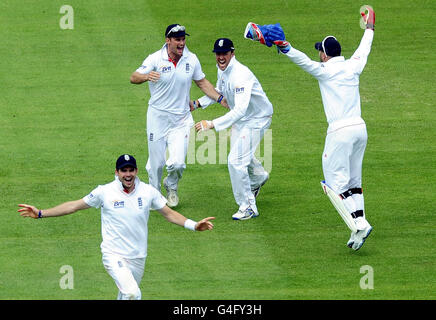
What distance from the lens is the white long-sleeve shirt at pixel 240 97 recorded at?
1391 centimetres

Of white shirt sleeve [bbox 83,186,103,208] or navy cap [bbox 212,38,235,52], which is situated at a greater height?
navy cap [bbox 212,38,235,52]

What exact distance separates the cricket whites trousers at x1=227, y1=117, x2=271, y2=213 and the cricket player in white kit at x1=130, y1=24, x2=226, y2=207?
65 centimetres

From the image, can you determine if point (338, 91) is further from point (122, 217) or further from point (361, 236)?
point (122, 217)

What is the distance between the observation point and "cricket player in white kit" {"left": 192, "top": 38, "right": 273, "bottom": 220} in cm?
1401

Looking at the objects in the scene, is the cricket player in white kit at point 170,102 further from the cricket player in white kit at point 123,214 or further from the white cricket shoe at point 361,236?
the cricket player in white kit at point 123,214

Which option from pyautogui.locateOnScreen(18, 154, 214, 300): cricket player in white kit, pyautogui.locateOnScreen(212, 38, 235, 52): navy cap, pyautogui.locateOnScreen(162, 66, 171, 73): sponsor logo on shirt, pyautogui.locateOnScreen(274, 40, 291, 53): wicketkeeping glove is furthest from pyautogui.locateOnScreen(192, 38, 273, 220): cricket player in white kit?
pyautogui.locateOnScreen(18, 154, 214, 300): cricket player in white kit

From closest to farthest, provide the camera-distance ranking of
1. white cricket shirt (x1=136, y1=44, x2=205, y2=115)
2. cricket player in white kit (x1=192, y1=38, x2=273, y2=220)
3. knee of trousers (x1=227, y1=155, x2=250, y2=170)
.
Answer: cricket player in white kit (x1=192, y1=38, x2=273, y2=220) < knee of trousers (x1=227, y1=155, x2=250, y2=170) < white cricket shirt (x1=136, y1=44, x2=205, y2=115)

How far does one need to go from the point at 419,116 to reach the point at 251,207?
5.36 metres

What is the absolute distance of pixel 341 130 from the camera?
1314 centimetres

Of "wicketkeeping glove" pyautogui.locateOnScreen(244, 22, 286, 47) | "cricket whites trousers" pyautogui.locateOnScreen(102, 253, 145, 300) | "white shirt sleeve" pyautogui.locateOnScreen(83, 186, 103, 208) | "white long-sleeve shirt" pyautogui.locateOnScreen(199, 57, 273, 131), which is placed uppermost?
"wicketkeeping glove" pyautogui.locateOnScreen(244, 22, 286, 47)

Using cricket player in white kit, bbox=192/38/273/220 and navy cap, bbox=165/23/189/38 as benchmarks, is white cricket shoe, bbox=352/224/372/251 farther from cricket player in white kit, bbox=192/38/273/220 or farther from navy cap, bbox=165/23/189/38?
navy cap, bbox=165/23/189/38

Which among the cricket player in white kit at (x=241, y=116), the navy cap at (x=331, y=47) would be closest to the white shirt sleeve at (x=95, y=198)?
the cricket player in white kit at (x=241, y=116)

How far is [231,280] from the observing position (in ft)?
40.8

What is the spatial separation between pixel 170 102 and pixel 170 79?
1.16ft
